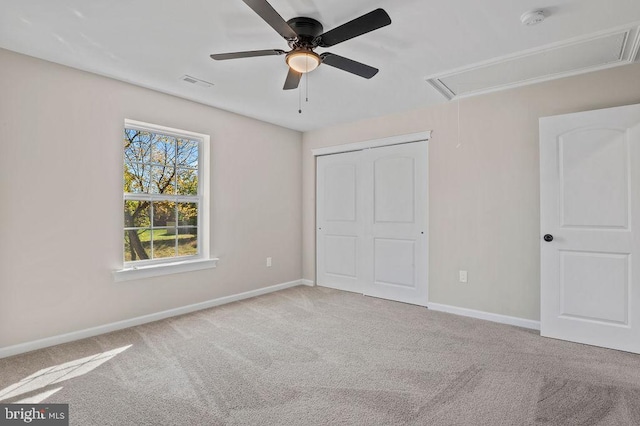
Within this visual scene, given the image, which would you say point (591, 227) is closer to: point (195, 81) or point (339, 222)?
point (339, 222)

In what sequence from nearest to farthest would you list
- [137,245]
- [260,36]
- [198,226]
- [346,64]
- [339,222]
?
[346,64], [260,36], [137,245], [198,226], [339,222]

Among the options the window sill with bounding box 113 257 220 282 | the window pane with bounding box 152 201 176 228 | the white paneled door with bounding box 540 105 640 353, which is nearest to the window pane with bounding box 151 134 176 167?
the window pane with bounding box 152 201 176 228

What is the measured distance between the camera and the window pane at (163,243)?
12.1 ft

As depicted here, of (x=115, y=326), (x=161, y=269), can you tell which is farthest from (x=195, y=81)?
(x=115, y=326)

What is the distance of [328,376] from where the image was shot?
7.84ft

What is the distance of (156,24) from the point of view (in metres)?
2.33

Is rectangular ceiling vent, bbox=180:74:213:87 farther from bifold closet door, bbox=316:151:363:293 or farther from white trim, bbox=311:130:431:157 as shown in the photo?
bifold closet door, bbox=316:151:363:293

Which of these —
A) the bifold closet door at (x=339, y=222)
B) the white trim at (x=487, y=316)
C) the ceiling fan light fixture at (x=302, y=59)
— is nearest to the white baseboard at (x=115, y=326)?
the bifold closet door at (x=339, y=222)

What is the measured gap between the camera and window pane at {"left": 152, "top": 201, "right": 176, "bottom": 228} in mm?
3686

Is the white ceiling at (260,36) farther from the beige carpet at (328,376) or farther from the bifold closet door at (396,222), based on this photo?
the beige carpet at (328,376)

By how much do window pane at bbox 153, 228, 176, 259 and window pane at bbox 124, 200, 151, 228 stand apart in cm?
16

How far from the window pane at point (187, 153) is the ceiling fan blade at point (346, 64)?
2286 mm
